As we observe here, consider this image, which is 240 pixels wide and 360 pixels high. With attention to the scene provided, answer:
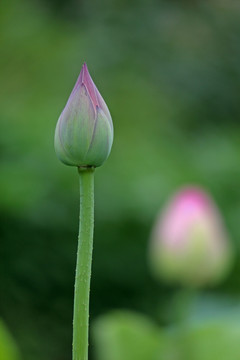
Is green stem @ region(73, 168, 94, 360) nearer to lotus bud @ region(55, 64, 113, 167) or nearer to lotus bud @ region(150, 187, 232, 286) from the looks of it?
lotus bud @ region(55, 64, 113, 167)

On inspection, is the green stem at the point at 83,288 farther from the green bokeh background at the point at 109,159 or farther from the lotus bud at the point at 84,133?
the green bokeh background at the point at 109,159

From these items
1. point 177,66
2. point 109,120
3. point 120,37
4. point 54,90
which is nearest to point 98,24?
point 120,37

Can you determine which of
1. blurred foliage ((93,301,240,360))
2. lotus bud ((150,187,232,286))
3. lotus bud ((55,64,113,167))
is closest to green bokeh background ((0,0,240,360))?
lotus bud ((150,187,232,286))

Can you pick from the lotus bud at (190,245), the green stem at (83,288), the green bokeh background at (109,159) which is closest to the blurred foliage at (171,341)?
the lotus bud at (190,245)

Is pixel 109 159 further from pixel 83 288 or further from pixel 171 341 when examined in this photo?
pixel 83 288

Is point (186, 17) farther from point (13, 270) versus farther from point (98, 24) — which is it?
point (13, 270)

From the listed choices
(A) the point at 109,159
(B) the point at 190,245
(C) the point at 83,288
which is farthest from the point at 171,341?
(A) the point at 109,159
